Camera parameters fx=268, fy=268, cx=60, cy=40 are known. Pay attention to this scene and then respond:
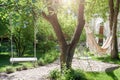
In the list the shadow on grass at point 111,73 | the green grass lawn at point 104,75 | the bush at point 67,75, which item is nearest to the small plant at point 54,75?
the bush at point 67,75

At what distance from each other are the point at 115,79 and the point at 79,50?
460 centimetres

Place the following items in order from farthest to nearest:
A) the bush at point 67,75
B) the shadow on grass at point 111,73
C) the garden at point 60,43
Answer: the shadow on grass at point 111,73
the bush at point 67,75
the garden at point 60,43

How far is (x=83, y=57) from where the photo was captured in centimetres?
1260

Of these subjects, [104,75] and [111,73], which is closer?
[104,75]

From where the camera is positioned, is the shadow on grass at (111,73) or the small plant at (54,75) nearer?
the small plant at (54,75)

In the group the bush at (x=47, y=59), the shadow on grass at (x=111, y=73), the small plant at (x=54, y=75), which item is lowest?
the bush at (x=47, y=59)

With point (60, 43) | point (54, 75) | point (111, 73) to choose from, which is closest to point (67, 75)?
point (54, 75)

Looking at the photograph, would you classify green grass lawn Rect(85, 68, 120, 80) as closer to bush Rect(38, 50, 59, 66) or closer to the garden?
the garden

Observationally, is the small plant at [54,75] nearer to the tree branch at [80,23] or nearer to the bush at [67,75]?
the bush at [67,75]

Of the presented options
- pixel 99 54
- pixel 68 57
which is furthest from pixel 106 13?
pixel 68 57

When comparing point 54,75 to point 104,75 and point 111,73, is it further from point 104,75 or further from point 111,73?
point 111,73

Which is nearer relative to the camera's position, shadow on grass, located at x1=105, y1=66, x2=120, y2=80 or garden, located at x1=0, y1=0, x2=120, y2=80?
garden, located at x1=0, y1=0, x2=120, y2=80

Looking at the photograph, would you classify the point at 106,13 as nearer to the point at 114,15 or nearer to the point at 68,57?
the point at 114,15

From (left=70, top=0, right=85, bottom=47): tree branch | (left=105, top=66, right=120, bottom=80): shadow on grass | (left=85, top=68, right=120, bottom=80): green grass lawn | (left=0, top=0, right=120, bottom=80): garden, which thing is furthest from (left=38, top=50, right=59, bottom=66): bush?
(left=70, top=0, right=85, bottom=47): tree branch
